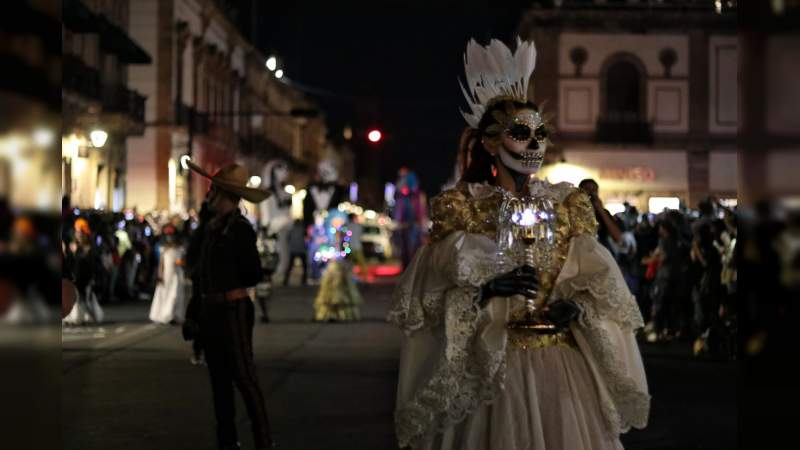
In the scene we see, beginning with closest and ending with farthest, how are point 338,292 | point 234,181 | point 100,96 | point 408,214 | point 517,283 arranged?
point 517,283 → point 234,181 → point 338,292 → point 408,214 → point 100,96

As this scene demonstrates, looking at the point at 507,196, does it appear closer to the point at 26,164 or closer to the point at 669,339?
the point at 26,164

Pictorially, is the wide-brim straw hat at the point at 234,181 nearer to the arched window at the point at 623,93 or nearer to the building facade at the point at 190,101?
the building facade at the point at 190,101

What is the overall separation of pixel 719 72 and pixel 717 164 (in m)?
3.31

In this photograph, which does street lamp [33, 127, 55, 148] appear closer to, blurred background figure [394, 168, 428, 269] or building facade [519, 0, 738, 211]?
blurred background figure [394, 168, 428, 269]

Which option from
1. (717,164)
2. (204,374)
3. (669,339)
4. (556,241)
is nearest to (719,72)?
(717,164)

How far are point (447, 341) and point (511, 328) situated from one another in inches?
10.8

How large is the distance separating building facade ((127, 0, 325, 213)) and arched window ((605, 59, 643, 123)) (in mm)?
10996

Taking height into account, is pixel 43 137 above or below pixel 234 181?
below

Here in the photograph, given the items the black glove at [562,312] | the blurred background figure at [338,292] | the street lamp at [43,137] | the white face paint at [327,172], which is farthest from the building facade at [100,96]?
the street lamp at [43,137]

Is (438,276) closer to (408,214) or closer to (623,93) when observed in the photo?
(408,214)

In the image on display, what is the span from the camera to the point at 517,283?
5.27 meters

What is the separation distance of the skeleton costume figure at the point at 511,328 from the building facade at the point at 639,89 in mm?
40274

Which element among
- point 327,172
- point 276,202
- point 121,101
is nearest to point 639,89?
point 121,101

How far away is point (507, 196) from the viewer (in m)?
5.69
